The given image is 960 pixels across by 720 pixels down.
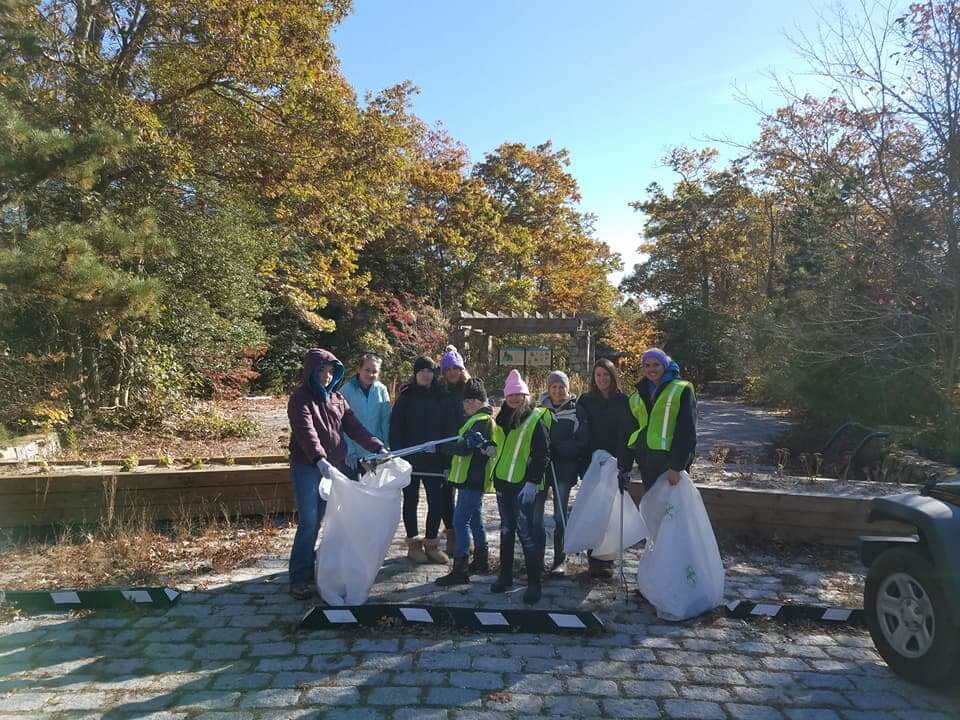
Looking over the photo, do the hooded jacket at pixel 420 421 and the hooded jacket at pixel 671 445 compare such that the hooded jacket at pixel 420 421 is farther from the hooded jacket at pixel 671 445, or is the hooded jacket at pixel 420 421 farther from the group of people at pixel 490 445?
the hooded jacket at pixel 671 445

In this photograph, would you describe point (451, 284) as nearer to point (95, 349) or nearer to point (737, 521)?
point (95, 349)

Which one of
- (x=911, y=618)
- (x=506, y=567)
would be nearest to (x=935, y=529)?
(x=911, y=618)

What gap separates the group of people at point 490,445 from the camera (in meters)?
4.72

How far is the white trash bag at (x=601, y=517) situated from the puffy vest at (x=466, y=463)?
2.11 ft

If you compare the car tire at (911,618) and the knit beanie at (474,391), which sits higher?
the knit beanie at (474,391)

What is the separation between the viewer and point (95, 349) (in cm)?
1047

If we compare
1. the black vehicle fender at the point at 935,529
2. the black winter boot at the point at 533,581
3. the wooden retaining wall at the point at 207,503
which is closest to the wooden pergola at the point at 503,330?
the wooden retaining wall at the point at 207,503

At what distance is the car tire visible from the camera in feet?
11.1

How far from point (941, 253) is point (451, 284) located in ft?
58.3

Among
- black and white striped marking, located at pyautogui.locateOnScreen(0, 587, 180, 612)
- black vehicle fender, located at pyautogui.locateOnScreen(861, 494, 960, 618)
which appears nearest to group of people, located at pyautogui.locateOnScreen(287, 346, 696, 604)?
black and white striped marking, located at pyautogui.locateOnScreen(0, 587, 180, 612)

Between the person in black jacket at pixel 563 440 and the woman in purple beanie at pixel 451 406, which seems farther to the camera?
the woman in purple beanie at pixel 451 406

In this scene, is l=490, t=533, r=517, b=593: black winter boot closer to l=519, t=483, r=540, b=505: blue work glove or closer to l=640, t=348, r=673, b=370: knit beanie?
l=519, t=483, r=540, b=505: blue work glove

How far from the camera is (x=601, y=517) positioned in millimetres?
4996

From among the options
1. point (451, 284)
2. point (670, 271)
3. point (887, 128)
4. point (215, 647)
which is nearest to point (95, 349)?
point (215, 647)
